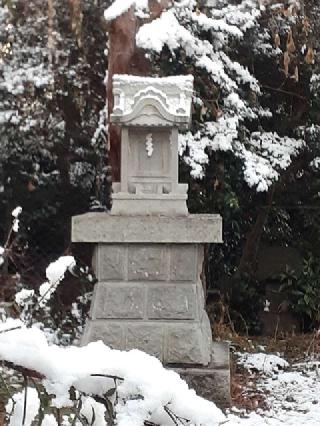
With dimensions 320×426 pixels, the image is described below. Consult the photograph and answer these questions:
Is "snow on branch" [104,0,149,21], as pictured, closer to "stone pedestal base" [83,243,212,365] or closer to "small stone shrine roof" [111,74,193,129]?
"small stone shrine roof" [111,74,193,129]

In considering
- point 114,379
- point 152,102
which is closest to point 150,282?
point 152,102

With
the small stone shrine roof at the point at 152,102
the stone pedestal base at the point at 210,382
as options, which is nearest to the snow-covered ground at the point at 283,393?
the stone pedestal base at the point at 210,382

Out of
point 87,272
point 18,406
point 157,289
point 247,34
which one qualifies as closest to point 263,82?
point 247,34

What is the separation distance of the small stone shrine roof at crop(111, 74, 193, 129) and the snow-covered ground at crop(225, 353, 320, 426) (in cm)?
161

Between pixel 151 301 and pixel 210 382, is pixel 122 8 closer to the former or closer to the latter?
pixel 151 301

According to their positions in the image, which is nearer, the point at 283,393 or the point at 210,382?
the point at 210,382

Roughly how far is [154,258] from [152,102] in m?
0.86

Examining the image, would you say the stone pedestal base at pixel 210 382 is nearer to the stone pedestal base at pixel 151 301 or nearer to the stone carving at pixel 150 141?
the stone pedestal base at pixel 151 301

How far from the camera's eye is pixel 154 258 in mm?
4152

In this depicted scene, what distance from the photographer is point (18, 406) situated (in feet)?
4.16

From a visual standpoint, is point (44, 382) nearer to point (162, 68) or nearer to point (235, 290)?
point (162, 68)

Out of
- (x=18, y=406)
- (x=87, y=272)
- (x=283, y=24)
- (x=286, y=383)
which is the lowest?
(x=286, y=383)

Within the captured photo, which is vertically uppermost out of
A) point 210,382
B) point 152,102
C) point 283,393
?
point 152,102

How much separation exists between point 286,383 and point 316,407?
0.55 metres
